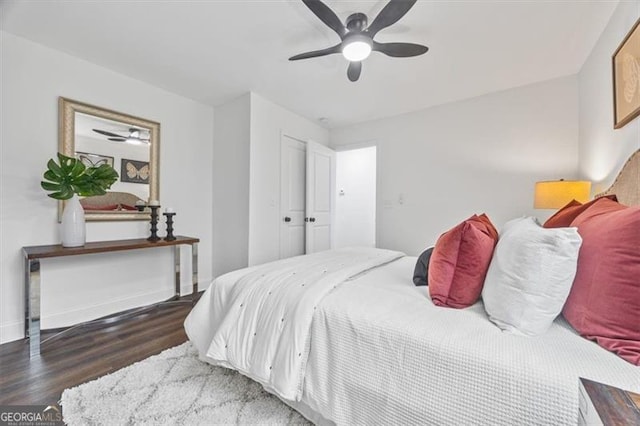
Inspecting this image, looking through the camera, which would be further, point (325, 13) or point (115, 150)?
point (115, 150)

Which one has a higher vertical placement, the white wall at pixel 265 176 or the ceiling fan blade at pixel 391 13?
the ceiling fan blade at pixel 391 13

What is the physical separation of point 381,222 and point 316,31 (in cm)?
261

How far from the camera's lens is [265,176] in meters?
3.38

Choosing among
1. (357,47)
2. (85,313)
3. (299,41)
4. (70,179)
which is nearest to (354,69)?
(357,47)

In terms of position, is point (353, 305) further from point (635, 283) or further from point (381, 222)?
point (381, 222)

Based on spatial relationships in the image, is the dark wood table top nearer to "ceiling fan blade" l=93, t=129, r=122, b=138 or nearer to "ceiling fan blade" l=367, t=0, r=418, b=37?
"ceiling fan blade" l=93, t=129, r=122, b=138

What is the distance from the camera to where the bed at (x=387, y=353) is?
769mm

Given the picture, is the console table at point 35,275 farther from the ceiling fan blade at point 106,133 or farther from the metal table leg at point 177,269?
the ceiling fan blade at point 106,133

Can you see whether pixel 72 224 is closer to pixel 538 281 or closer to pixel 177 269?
pixel 177 269

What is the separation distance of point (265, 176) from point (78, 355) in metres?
2.35

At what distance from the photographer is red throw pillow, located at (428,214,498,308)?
3.89ft

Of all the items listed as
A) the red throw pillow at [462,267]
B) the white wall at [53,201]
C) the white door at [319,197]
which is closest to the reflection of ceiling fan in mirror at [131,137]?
the white wall at [53,201]

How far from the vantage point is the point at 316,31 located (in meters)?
2.09

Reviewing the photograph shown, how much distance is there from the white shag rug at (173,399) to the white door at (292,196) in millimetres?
2089
